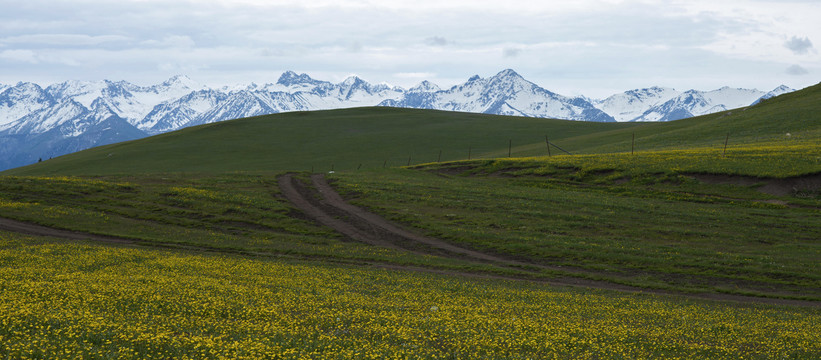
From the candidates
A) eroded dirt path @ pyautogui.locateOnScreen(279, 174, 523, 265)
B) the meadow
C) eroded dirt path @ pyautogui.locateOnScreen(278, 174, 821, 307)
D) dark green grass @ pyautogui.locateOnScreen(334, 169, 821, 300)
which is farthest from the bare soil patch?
eroded dirt path @ pyautogui.locateOnScreen(279, 174, 523, 265)

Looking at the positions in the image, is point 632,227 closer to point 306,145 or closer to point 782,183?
point 782,183

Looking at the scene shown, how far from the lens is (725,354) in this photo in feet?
53.3

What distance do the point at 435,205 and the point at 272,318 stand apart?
39843 mm

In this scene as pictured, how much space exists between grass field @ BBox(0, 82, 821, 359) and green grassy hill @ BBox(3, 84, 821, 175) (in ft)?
16.4

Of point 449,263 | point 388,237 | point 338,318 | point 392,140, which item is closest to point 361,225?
point 388,237

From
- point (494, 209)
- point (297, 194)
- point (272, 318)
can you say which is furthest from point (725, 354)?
point (297, 194)

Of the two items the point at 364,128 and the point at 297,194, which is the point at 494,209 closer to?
the point at 297,194

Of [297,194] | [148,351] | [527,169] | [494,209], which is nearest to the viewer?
[148,351]

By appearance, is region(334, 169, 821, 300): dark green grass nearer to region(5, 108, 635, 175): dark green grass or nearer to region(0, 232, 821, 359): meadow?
region(0, 232, 821, 359): meadow

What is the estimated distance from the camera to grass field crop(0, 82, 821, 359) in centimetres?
1552

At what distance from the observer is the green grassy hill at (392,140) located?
332ft

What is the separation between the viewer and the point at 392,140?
153 m

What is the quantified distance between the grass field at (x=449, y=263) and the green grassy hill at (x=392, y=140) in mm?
5006

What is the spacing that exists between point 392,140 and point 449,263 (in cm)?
11586
